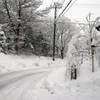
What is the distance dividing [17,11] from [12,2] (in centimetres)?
153

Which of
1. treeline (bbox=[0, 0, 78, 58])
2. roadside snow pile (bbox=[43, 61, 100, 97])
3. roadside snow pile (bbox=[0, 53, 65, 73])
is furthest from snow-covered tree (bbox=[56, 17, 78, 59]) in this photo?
roadside snow pile (bbox=[43, 61, 100, 97])

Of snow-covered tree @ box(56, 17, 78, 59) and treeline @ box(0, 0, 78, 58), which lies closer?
treeline @ box(0, 0, 78, 58)

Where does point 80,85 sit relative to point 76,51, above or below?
below

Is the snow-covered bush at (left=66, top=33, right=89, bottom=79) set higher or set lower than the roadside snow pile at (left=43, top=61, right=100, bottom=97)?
higher

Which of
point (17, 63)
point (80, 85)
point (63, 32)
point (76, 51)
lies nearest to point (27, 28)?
point (63, 32)

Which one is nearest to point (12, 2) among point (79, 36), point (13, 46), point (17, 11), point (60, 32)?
point (17, 11)

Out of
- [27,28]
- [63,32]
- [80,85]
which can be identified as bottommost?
[80,85]

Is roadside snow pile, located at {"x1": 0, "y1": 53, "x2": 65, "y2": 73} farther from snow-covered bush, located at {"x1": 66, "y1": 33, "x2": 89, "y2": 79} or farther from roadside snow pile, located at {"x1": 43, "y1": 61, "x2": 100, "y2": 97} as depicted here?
snow-covered bush, located at {"x1": 66, "y1": 33, "x2": 89, "y2": 79}

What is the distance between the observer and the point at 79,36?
518 centimetres

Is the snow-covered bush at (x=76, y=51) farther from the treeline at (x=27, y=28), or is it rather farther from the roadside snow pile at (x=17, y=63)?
the treeline at (x=27, y=28)

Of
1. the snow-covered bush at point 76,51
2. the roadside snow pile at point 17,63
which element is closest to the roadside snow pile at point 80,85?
the snow-covered bush at point 76,51

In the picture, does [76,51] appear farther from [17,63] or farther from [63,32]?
[63,32]

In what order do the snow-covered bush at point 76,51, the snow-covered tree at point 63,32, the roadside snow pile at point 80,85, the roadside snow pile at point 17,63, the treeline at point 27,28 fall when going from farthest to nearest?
1. the snow-covered tree at point 63,32
2. the treeline at point 27,28
3. the roadside snow pile at point 17,63
4. the snow-covered bush at point 76,51
5. the roadside snow pile at point 80,85

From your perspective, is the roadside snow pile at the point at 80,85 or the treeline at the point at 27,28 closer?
the roadside snow pile at the point at 80,85
